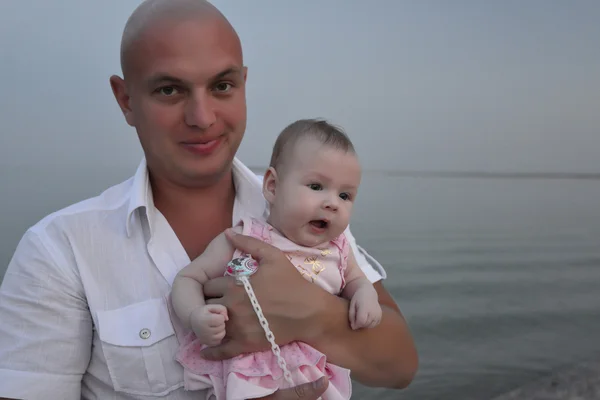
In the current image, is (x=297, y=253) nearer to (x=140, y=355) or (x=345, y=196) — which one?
(x=345, y=196)

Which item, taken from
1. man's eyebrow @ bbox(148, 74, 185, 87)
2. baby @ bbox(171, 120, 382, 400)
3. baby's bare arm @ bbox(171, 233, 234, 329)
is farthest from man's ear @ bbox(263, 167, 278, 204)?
man's eyebrow @ bbox(148, 74, 185, 87)

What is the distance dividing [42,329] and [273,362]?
86 cm

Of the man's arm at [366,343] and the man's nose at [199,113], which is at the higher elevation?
the man's nose at [199,113]

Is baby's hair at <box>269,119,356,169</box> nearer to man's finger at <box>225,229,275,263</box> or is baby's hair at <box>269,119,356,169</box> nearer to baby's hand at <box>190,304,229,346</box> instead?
man's finger at <box>225,229,275,263</box>

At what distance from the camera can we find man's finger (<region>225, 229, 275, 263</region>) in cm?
189

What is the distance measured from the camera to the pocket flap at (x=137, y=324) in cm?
195

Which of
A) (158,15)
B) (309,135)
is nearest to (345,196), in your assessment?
(309,135)

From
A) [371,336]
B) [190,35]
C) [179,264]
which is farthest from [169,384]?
[190,35]

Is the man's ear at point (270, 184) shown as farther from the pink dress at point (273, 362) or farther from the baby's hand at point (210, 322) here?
the baby's hand at point (210, 322)

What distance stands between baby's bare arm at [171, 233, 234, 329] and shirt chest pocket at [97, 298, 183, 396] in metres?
0.16

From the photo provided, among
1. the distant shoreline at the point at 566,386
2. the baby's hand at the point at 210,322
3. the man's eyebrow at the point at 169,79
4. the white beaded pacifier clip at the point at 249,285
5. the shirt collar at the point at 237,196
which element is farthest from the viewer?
the distant shoreline at the point at 566,386

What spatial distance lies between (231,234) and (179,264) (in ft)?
0.91

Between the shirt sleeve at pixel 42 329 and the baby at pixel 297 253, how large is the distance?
397 millimetres

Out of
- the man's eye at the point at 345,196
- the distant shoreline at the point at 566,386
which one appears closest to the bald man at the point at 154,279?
the man's eye at the point at 345,196
